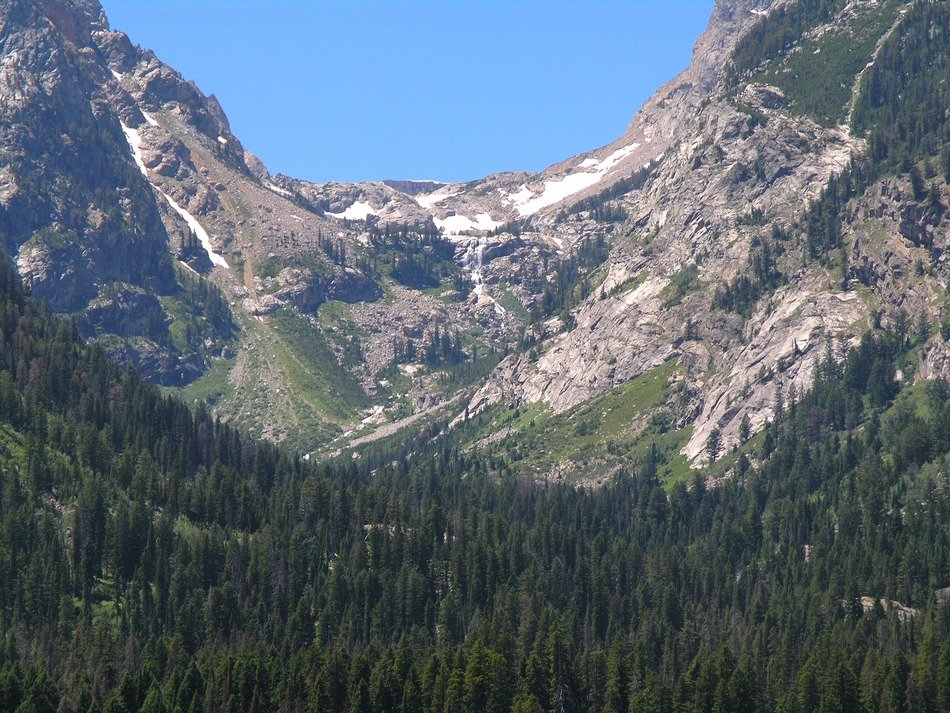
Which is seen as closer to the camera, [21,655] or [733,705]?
[733,705]

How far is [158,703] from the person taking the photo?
17188 centimetres

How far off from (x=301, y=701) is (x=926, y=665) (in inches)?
3128

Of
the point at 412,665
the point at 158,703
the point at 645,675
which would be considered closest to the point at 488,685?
the point at 412,665

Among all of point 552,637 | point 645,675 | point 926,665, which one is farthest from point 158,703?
point 926,665

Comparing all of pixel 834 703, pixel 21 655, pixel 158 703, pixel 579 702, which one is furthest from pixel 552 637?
pixel 21 655

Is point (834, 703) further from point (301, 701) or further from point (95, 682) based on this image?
point (95, 682)

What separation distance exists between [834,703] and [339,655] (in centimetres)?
6203

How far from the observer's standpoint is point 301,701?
179 m

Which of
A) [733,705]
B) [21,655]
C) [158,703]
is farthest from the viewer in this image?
[21,655]

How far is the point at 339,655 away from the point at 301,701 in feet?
28.8

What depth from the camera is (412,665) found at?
7397 inches

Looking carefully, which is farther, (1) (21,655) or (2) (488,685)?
(1) (21,655)

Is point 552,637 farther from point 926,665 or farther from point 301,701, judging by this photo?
point 926,665

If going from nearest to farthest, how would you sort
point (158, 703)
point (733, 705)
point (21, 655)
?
point (158, 703) < point (733, 705) < point (21, 655)
